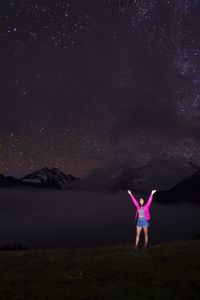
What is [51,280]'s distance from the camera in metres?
20.1

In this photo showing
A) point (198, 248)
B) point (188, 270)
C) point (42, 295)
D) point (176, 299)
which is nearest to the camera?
point (176, 299)

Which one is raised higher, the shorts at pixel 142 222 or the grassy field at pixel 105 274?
the shorts at pixel 142 222

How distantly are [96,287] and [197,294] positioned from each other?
A: 14.4ft

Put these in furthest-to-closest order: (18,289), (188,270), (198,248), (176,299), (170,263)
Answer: (198,248) < (170,263) < (188,270) < (18,289) < (176,299)

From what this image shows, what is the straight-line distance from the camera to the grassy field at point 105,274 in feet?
57.6

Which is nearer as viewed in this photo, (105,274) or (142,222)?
(105,274)

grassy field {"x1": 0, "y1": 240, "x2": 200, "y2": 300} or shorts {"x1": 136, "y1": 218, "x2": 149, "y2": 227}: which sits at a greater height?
shorts {"x1": 136, "y1": 218, "x2": 149, "y2": 227}

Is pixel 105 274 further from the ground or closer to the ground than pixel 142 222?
closer to the ground

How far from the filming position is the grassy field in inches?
691

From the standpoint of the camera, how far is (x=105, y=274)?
20.7 metres

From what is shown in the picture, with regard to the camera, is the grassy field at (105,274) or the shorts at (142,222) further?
the shorts at (142,222)

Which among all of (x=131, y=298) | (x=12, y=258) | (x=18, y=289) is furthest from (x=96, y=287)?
(x=12, y=258)

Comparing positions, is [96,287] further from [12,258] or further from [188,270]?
[12,258]

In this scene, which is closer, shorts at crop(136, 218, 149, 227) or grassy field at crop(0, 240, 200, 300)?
grassy field at crop(0, 240, 200, 300)
